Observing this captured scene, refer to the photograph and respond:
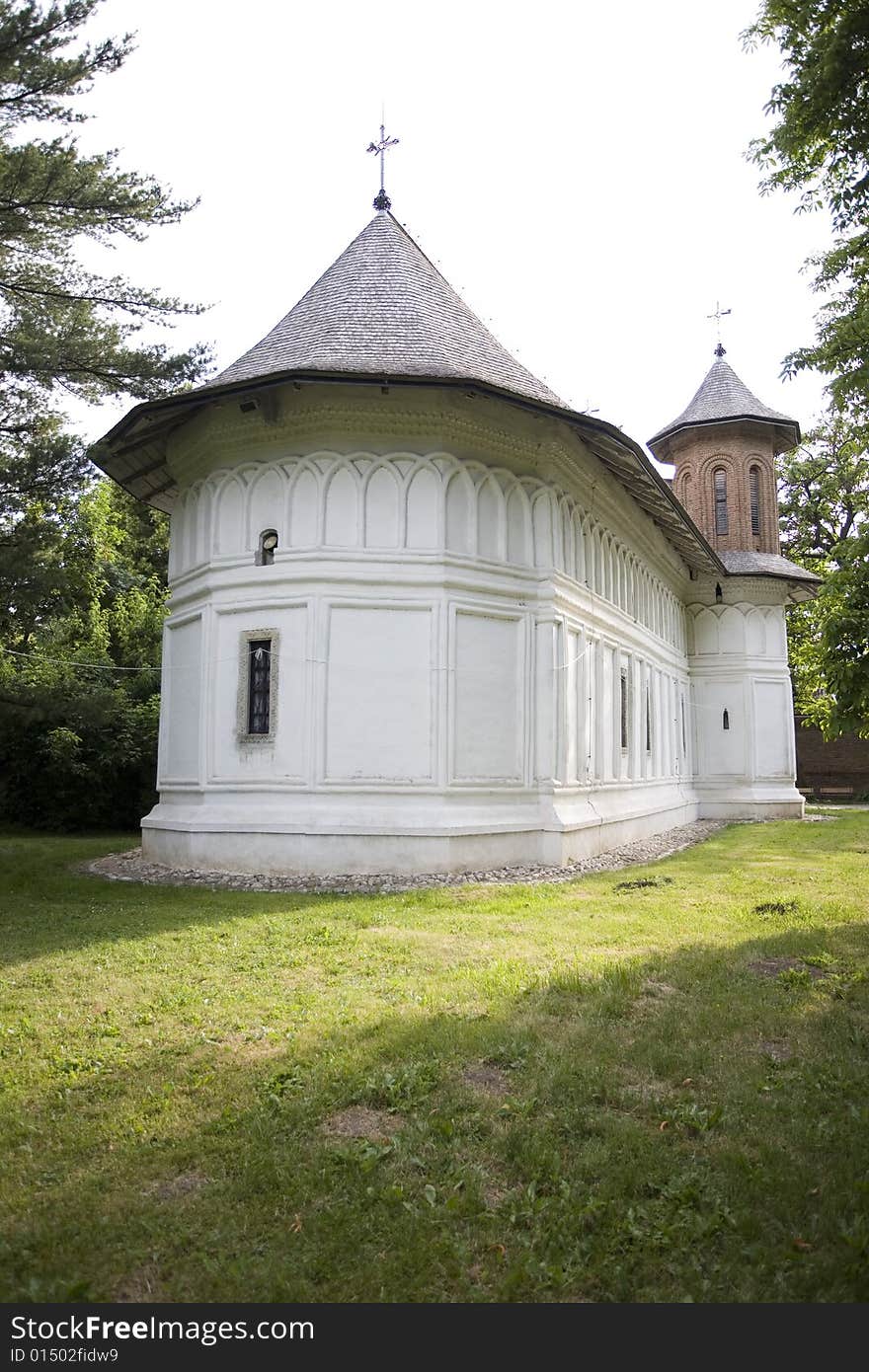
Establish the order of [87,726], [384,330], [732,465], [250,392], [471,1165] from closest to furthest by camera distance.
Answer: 1. [471,1165]
2. [250,392]
3. [384,330]
4. [87,726]
5. [732,465]

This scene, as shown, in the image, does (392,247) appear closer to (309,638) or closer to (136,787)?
(309,638)

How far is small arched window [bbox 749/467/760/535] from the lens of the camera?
92.3 feet

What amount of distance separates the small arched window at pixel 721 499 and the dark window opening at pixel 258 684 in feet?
62.7

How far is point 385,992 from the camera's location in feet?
20.5

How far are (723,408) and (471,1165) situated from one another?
2764 cm

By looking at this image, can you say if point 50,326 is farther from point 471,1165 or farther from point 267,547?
point 471,1165

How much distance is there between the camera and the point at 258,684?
1289 cm

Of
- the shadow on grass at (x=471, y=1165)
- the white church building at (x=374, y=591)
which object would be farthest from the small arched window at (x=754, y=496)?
the shadow on grass at (x=471, y=1165)

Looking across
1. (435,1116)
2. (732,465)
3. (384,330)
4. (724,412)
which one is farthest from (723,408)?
(435,1116)

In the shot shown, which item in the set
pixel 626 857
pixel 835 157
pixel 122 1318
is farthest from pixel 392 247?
pixel 122 1318

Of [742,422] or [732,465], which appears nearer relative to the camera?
[742,422]

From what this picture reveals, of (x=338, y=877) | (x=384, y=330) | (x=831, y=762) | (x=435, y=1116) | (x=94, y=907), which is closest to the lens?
(x=435, y=1116)

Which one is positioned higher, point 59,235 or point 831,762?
point 59,235

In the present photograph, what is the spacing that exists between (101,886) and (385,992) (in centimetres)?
620
